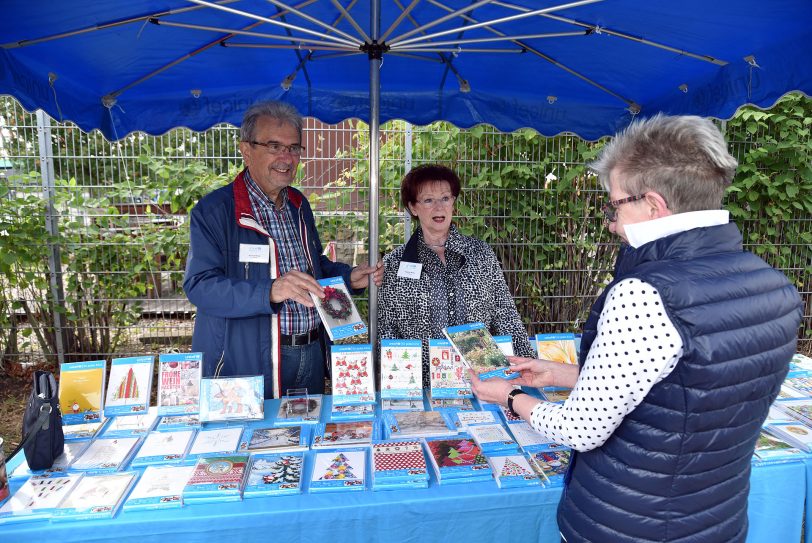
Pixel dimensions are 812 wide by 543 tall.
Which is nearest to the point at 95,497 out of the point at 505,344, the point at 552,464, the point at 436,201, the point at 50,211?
the point at 552,464

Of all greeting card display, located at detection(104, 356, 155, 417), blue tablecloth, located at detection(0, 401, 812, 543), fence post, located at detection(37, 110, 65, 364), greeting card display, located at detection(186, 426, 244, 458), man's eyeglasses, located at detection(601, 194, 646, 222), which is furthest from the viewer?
fence post, located at detection(37, 110, 65, 364)

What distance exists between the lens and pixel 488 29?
276 centimetres

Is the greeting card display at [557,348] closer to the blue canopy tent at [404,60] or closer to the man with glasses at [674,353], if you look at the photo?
the blue canopy tent at [404,60]

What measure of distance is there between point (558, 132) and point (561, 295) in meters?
2.23

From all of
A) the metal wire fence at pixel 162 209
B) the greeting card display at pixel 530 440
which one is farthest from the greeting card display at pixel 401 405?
the metal wire fence at pixel 162 209

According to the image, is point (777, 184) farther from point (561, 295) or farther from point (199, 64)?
point (199, 64)

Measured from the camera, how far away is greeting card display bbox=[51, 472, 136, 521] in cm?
153

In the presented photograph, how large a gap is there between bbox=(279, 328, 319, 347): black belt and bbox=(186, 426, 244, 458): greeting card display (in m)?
0.58

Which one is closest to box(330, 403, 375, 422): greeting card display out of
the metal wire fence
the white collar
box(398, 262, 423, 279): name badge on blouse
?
box(398, 262, 423, 279): name badge on blouse

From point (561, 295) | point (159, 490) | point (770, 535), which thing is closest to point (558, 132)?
point (561, 295)

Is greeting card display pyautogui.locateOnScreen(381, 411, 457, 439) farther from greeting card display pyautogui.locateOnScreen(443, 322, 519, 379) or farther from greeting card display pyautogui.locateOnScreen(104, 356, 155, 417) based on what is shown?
greeting card display pyautogui.locateOnScreen(104, 356, 155, 417)

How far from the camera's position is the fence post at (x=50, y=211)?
16.2 feet

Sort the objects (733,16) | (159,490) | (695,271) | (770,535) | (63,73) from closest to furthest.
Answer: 1. (695,271)
2. (159,490)
3. (770,535)
4. (733,16)
5. (63,73)

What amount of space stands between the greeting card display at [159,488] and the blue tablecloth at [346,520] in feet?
0.08
